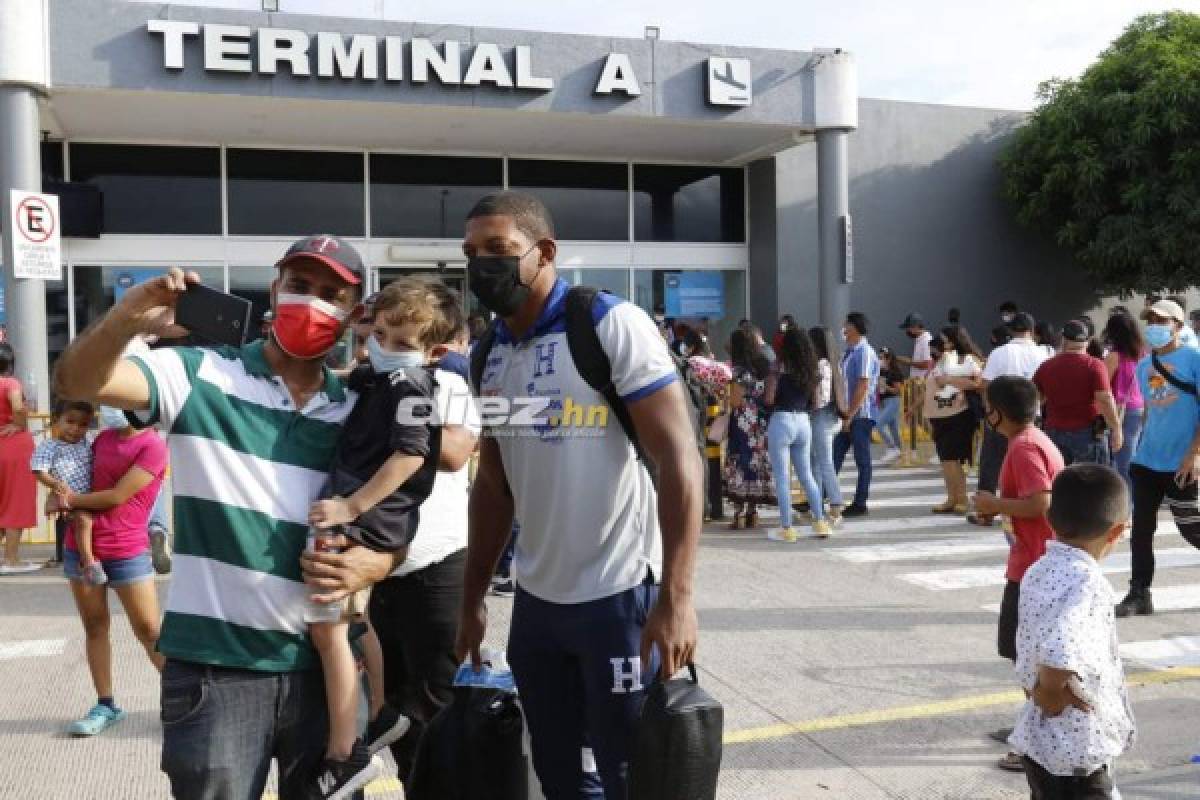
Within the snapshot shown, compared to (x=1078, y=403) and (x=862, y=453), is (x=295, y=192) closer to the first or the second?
(x=862, y=453)

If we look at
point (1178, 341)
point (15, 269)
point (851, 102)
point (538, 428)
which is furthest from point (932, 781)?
point (851, 102)

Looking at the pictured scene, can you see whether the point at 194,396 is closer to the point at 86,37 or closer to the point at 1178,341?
the point at 1178,341

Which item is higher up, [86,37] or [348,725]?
[86,37]

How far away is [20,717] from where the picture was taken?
5.22 m

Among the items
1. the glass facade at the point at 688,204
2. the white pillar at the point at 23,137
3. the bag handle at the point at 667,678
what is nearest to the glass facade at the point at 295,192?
the white pillar at the point at 23,137

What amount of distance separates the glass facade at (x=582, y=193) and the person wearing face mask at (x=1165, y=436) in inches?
488

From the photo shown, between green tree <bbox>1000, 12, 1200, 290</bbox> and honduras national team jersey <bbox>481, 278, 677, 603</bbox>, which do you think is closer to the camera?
honduras national team jersey <bbox>481, 278, 677, 603</bbox>

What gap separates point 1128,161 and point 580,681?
61.8 ft

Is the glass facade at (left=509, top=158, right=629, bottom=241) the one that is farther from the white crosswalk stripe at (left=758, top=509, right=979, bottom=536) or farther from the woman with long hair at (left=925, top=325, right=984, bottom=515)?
the white crosswalk stripe at (left=758, top=509, right=979, bottom=536)

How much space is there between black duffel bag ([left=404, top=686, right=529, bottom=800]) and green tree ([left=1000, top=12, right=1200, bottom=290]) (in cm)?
1858

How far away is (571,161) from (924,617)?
13.0m

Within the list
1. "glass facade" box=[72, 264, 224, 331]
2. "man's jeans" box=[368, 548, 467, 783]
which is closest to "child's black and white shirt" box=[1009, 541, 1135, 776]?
"man's jeans" box=[368, 548, 467, 783]

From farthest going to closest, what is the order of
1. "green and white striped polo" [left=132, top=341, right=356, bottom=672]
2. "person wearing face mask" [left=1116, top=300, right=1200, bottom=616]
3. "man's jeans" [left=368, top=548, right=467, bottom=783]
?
"person wearing face mask" [left=1116, top=300, right=1200, bottom=616]
"man's jeans" [left=368, top=548, right=467, bottom=783]
"green and white striped polo" [left=132, top=341, right=356, bottom=672]

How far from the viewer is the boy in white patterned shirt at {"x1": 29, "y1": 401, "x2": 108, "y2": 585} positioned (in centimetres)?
486
